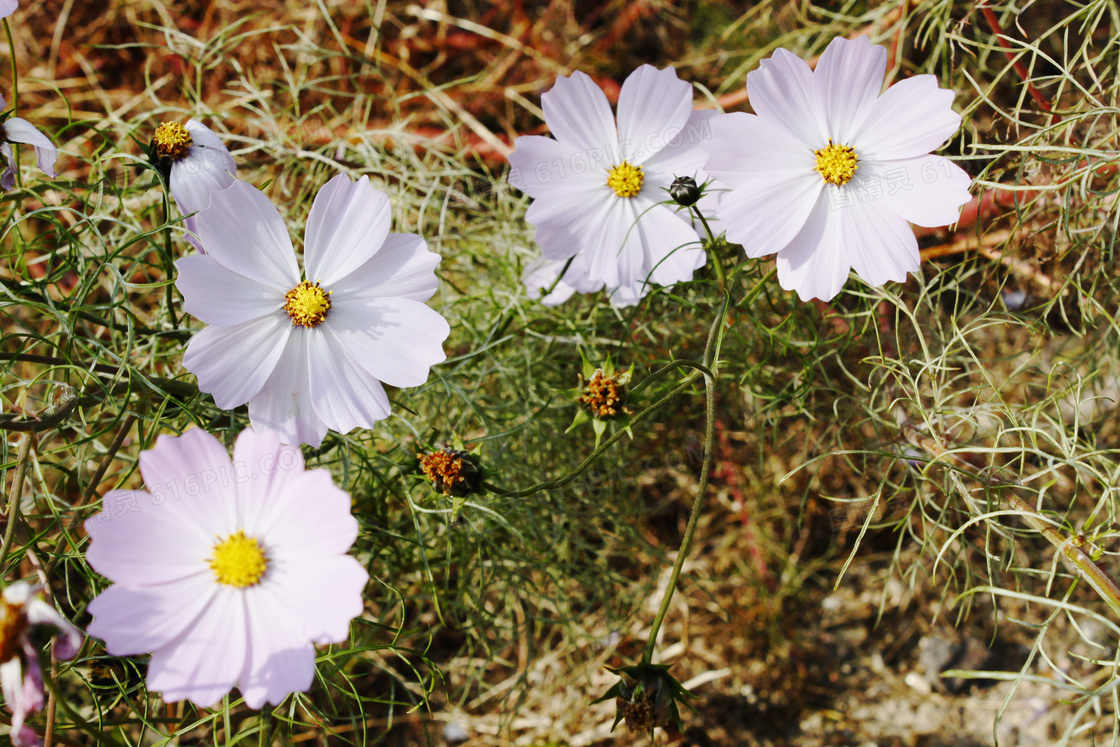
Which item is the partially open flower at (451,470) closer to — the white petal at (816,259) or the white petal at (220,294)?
the white petal at (220,294)

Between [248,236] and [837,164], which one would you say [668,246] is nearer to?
[837,164]

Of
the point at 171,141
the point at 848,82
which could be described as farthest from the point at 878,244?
the point at 171,141

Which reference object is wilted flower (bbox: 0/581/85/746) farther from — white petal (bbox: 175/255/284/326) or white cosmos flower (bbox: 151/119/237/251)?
white cosmos flower (bbox: 151/119/237/251)

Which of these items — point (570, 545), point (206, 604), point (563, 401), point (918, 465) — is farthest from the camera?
point (570, 545)

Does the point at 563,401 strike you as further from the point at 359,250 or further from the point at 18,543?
the point at 18,543

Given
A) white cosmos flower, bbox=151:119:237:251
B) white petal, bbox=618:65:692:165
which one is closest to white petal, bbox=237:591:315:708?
white cosmos flower, bbox=151:119:237:251

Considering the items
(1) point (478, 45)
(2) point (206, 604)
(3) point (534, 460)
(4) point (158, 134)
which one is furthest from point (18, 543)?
(1) point (478, 45)

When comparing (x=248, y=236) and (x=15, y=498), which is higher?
(x=248, y=236)
